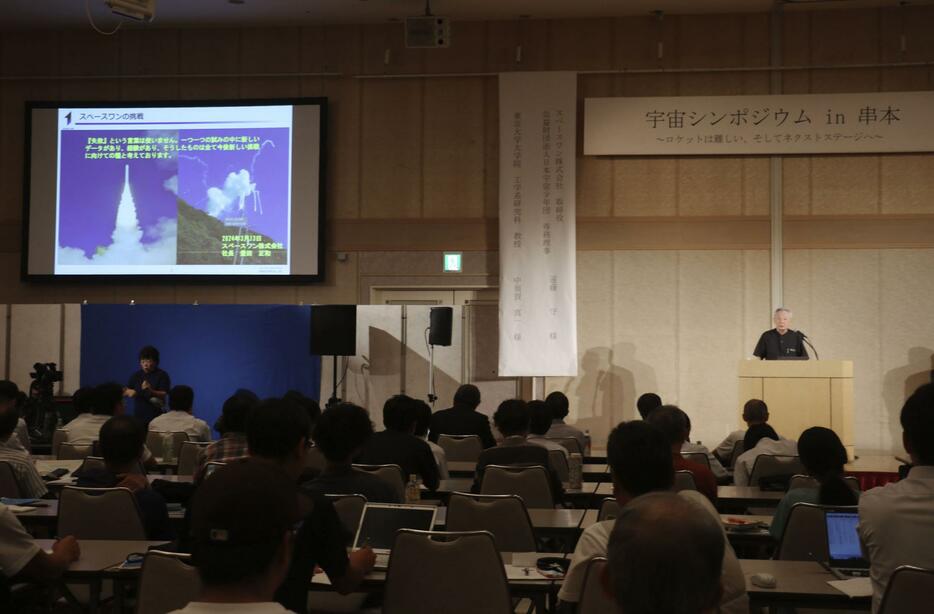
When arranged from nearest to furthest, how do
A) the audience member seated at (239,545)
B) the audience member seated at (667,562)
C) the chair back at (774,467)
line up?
the audience member seated at (667,562) < the audience member seated at (239,545) < the chair back at (774,467)

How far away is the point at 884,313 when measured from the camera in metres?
11.4

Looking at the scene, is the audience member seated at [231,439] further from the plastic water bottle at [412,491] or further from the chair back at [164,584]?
the chair back at [164,584]

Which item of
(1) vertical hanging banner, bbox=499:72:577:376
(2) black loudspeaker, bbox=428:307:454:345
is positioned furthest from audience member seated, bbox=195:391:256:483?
(1) vertical hanging banner, bbox=499:72:577:376

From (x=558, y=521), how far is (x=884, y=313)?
8082 mm

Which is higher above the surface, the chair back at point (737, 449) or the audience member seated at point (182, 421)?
the audience member seated at point (182, 421)

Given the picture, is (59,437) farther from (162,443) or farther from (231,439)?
(231,439)

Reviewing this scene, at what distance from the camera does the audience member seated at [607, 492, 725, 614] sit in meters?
1.40

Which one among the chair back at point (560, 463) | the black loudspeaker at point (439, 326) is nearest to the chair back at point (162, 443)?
the chair back at point (560, 463)

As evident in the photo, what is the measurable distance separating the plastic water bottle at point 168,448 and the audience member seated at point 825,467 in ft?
14.5

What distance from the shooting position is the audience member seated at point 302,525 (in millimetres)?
2902

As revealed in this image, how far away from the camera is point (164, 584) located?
10.4ft

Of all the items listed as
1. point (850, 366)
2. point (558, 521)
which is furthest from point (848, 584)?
point (850, 366)

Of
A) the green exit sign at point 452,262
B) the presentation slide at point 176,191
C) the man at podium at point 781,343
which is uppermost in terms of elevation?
the presentation slide at point 176,191

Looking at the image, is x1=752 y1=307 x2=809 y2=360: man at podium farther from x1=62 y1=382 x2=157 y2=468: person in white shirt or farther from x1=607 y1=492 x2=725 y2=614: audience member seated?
x1=607 y1=492 x2=725 y2=614: audience member seated
